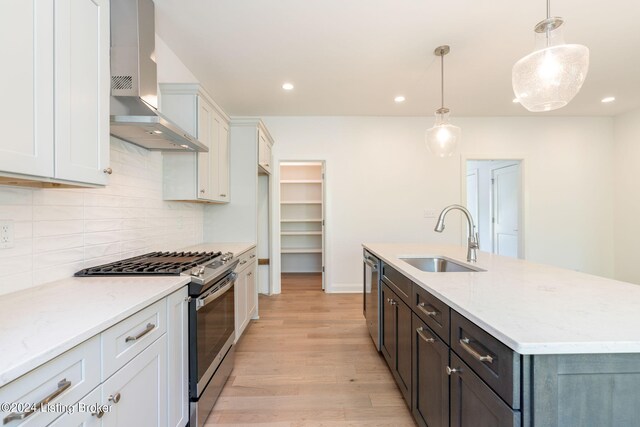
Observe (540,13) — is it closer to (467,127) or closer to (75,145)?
(467,127)

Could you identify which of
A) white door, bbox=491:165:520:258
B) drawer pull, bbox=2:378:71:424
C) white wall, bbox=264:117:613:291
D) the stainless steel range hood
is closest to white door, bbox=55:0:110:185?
the stainless steel range hood

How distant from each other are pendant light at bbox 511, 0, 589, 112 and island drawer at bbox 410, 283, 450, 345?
1.31 metres

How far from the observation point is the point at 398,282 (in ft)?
6.23

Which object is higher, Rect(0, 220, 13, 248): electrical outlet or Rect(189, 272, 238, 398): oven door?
Rect(0, 220, 13, 248): electrical outlet

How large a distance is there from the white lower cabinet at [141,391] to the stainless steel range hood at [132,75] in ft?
3.82

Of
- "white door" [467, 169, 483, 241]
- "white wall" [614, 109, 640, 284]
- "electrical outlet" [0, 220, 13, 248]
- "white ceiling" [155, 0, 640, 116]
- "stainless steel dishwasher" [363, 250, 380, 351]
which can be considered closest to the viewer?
"electrical outlet" [0, 220, 13, 248]

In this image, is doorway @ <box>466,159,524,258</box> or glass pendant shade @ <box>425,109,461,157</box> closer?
glass pendant shade @ <box>425,109,461,157</box>

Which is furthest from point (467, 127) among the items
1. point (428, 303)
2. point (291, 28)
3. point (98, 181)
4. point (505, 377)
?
point (98, 181)

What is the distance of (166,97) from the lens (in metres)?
2.32

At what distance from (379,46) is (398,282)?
207 cm

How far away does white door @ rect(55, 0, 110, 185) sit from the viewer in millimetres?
1107

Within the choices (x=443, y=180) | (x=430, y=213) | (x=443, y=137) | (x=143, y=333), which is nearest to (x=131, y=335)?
(x=143, y=333)

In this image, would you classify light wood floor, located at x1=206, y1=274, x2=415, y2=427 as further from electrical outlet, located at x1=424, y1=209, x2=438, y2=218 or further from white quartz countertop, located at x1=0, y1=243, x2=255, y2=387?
electrical outlet, located at x1=424, y1=209, x2=438, y2=218

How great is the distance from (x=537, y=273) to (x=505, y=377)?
41.4 inches
